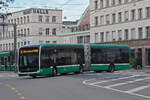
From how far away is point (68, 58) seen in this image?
120 ft

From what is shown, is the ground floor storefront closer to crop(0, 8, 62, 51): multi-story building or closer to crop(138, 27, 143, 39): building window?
crop(138, 27, 143, 39): building window

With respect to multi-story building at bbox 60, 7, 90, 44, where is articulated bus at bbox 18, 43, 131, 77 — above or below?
below

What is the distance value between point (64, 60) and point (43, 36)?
6005 cm

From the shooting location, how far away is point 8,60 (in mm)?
58562

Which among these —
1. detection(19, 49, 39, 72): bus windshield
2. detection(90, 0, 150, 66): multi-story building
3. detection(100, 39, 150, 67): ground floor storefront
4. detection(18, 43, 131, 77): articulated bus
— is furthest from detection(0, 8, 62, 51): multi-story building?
detection(19, 49, 39, 72): bus windshield

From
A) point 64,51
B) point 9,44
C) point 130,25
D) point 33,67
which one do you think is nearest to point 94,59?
point 64,51

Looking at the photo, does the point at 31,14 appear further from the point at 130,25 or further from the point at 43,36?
the point at 130,25

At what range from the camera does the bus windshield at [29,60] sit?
33375 mm

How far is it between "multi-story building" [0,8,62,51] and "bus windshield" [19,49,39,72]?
58.5m

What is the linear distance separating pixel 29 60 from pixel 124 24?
30447 millimetres

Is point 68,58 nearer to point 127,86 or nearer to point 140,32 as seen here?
point 127,86

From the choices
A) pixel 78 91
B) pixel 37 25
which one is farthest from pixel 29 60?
pixel 37 25

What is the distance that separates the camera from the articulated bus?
3353 cm

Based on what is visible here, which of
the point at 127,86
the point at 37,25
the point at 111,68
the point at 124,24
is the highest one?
the point at 37,25
